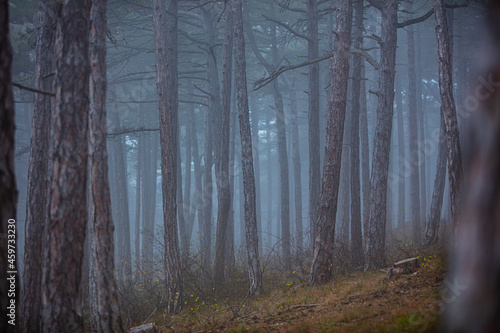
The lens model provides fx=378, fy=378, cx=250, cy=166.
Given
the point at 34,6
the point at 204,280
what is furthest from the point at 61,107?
the point at 34,6

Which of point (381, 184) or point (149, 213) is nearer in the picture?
point (381, 184)

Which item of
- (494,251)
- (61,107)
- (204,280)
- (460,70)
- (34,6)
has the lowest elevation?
(204,280)

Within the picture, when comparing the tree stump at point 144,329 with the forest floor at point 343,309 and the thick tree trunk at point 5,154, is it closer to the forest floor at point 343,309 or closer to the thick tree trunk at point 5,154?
the forest floor at point 343,309

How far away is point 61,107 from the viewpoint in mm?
5762

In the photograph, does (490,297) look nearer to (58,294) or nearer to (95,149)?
(58,294)

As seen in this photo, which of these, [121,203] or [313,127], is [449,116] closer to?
[313,127]

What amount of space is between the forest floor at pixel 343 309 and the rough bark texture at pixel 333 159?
633 mm

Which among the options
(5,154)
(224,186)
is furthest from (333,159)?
(5,154)

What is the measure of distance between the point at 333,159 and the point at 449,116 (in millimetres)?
3012

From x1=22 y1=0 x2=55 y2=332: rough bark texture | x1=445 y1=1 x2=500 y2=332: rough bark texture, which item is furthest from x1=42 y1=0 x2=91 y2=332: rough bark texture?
x1=445 y1=1 x2=500 y2=332: rough bark texture

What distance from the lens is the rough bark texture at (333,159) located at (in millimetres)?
10273

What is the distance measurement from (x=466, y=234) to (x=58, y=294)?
5452 mm

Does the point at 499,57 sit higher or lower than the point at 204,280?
higher

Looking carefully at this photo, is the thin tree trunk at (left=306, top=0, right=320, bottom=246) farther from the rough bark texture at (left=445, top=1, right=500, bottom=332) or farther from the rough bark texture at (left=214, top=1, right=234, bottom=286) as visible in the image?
the rough bark texture at (left=445, top=1, right=500, bottom=332)
